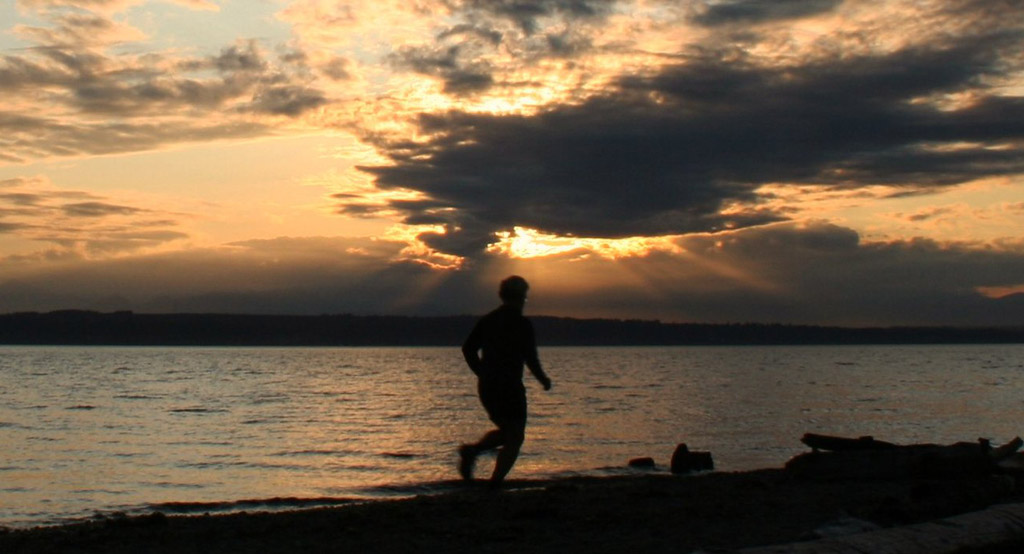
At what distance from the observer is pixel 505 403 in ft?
31.8

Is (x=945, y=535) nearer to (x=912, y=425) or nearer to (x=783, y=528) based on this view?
(x=783, y=528)

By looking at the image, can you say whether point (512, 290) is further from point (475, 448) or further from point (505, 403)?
point (475, 448)

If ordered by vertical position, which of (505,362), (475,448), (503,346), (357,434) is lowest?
(357,434)

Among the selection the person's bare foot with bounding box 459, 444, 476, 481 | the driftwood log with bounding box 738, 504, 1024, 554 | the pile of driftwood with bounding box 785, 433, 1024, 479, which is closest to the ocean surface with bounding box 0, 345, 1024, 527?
the person's bare foot with bounding box 459, 444, 476, 481

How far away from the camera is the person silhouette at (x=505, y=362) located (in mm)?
9695

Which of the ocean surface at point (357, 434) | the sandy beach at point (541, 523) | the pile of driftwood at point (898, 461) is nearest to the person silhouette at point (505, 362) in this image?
the sandy beach at point (541, 523)

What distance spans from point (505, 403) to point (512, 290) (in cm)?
110

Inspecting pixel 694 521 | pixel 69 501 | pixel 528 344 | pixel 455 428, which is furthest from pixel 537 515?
pixel 455 428

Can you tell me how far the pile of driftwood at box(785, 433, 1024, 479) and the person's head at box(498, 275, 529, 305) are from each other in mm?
4653

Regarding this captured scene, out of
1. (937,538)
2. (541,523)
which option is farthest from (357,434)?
(937,538)

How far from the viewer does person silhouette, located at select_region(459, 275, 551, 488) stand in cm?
970

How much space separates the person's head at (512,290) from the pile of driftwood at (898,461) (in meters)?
4.65

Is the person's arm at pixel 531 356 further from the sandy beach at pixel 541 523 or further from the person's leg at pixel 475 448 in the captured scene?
the sandy beach at pixel 541 523

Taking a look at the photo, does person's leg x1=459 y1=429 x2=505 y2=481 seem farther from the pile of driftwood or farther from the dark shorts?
the pile of driftwood
